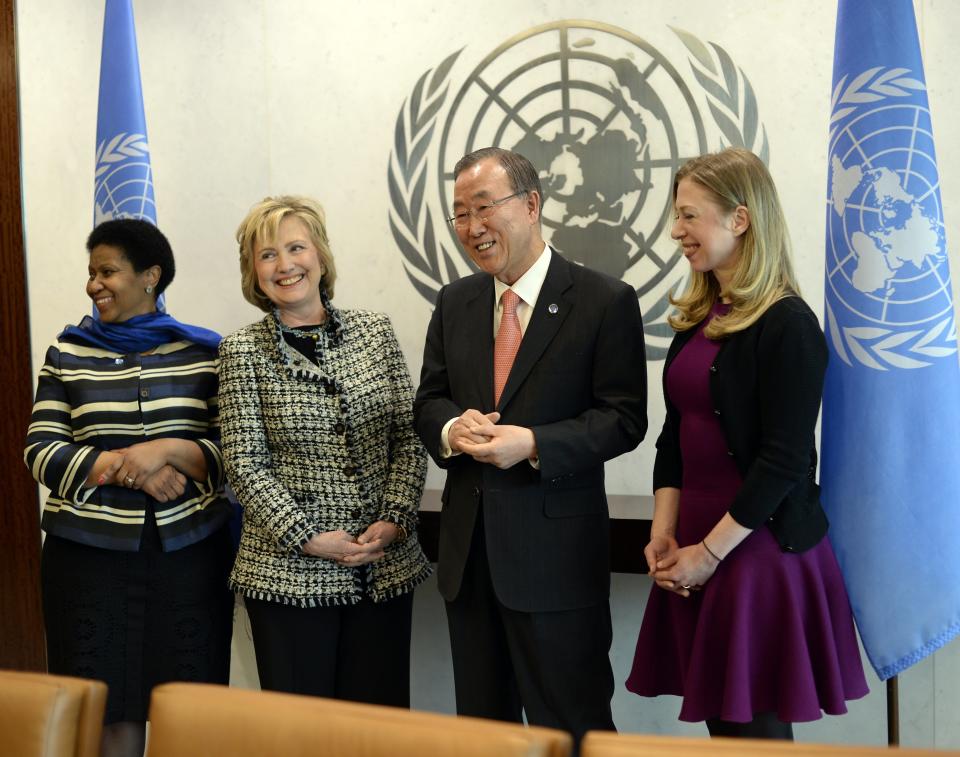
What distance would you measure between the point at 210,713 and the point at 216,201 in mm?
3192

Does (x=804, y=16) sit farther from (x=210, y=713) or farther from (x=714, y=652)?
(x=210, y=713)

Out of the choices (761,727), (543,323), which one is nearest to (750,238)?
(543,323)

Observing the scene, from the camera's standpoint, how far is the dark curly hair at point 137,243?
2830 mm

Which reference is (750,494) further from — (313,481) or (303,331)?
(303,331)

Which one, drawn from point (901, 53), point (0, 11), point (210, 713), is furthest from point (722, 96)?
point (0, 11)

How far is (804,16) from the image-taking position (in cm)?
334

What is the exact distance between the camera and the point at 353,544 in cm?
252

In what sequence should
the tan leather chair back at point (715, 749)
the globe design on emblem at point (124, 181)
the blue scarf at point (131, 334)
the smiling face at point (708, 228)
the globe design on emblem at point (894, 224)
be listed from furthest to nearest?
1. the globe design on emblem at point (124, 181)
2. the blue scarf at point (131, 334)
3. the globe design on emblem at point (894, 224)
4. the smiling face at point (708, 228)
5. the tan leather chair back at point (715, 749)

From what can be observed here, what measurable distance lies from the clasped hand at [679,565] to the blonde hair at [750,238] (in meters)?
0.48

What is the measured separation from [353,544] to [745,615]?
3.22 feet

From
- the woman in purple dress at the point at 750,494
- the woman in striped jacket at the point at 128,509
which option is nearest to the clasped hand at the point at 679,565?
the woman in purple dress at the point at 750,494

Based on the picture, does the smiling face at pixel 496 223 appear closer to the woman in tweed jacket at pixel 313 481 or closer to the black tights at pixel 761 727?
the woman in tweed jacket at pixel 313 481

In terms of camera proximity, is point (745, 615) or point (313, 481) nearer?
point (745, 615)

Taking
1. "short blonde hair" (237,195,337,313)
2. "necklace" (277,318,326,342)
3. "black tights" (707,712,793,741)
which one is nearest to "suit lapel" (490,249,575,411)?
"necklace" (277,318,326,342)
